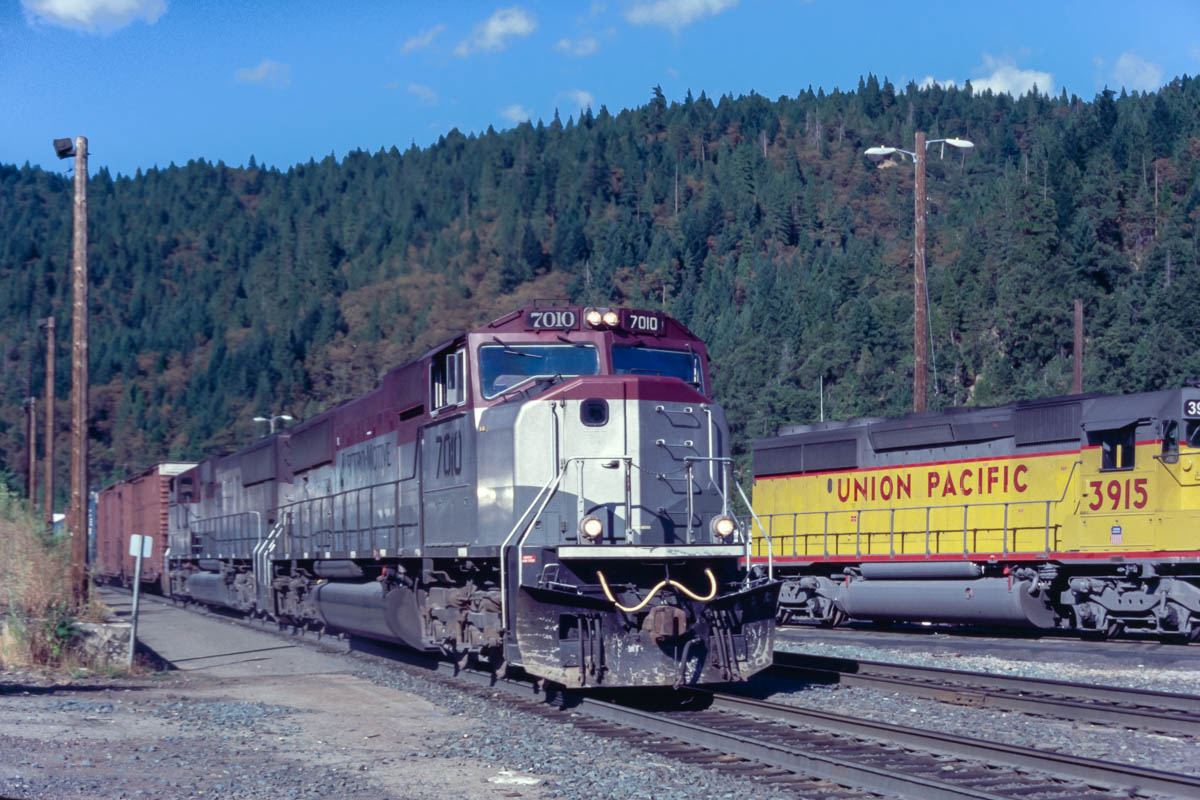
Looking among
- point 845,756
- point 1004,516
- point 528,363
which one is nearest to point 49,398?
point 1004,516

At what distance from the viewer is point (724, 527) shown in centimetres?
1205

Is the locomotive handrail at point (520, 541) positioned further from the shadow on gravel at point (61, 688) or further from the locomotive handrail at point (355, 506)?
the shadow on gravel at point (61, 688)

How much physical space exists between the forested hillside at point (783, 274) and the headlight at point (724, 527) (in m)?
50.1

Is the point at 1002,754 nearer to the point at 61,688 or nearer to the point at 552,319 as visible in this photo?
the point at 552,319

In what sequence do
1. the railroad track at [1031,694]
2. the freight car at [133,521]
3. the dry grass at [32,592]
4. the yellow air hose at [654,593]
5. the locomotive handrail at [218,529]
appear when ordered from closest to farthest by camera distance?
the railroad track at [1031,694]
the yellow air hose at [654,593]
the dry grass at [32,592]
the locomotive handrail at [218,529]
the freight car at [133,521]

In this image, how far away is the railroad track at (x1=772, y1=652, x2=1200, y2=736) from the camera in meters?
10.7

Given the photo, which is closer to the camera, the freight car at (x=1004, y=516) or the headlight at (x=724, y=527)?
the headlight at (x=724, y=527)

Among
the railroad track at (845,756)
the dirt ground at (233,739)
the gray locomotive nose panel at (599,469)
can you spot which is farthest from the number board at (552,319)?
the dirt ground at (233,739)

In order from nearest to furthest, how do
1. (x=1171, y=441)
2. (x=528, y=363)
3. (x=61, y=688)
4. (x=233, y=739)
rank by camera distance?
(x=233, y=739) → (x=528, y=363) → (x=61, y=688) → (x=1171, y=441)

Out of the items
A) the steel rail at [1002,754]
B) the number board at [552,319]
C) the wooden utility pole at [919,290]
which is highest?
the wooden utility pole at [919,290]

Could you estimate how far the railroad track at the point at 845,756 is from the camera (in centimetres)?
804

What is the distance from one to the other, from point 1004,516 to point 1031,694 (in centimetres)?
789

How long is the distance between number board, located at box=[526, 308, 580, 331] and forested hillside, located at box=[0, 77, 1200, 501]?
49733 mm

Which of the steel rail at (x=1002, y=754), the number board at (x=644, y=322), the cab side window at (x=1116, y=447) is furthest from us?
the cab side window at (x=1116, y=447)
